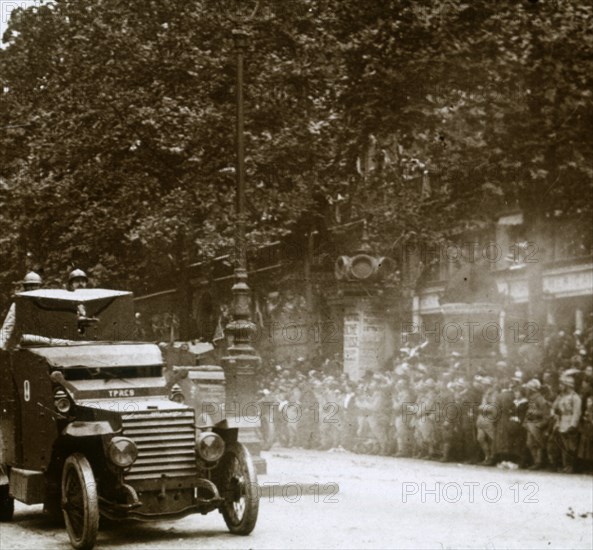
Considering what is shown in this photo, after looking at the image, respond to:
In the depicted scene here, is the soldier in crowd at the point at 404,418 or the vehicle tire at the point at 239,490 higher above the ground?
the soldier in crowd at the point at 404,418

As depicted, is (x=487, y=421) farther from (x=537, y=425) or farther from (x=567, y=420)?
(x=567, y=420)

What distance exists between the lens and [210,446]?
1271 cm

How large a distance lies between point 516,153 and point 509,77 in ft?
5.53

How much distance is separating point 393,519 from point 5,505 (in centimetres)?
460

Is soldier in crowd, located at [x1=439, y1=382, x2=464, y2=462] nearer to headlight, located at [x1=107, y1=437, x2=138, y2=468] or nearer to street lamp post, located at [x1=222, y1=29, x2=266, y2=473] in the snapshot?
street lamp post, located at [x1=222, y1=29, x2=266, y2=473]

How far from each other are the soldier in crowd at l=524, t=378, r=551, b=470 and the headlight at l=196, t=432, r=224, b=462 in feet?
33.3

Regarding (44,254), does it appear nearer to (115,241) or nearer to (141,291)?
(115,241)

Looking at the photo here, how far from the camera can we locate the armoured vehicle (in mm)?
12344

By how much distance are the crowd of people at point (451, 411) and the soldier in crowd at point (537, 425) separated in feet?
0.06

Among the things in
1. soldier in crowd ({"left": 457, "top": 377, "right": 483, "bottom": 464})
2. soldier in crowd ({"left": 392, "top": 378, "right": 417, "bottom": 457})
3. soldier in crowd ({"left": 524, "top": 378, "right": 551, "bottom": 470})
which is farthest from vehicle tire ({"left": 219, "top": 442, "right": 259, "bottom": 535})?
soldier in crowd ({"left": 392, "top": 378, "right": 417, "bottom": 457})

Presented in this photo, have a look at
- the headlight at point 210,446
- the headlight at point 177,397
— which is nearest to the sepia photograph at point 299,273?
the headlight at point 210,446

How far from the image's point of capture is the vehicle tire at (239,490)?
12.8 metres

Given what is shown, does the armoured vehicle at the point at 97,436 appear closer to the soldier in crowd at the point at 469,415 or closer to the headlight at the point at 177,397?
the headlight at the point at 177,397

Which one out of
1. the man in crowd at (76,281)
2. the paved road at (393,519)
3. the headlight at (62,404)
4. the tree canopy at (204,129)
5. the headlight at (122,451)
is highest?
the tree canopy at (204,129)
